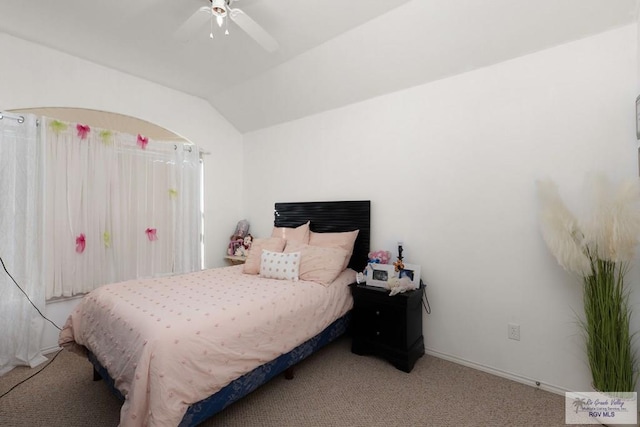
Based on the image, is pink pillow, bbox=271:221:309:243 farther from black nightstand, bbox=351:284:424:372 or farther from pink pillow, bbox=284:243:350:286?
black nightstand, bbox=351:284:424:372

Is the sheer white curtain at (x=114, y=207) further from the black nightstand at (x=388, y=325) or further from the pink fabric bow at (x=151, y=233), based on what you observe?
the black nightstand at (x=388, y=325)

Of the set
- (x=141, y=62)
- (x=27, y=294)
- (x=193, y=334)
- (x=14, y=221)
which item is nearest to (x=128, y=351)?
(x=193, y=334)

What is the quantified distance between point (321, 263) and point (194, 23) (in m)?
2.04

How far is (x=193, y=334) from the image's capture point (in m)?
1.50

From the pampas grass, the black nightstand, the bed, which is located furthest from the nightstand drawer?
the pampas grass

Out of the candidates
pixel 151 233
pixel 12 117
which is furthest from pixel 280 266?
pixel 12 117

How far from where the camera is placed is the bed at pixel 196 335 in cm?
137

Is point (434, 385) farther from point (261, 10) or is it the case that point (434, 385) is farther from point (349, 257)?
point (261, 10)

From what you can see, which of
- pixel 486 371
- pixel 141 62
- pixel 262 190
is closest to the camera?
pixel 486 371

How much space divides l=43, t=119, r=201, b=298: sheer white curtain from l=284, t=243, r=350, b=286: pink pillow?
5.69ft

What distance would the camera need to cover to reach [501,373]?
2236mm

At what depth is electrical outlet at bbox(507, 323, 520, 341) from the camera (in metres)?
2.18

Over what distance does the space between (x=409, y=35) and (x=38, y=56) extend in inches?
129

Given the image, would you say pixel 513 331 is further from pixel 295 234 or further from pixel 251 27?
pixel 251 27
